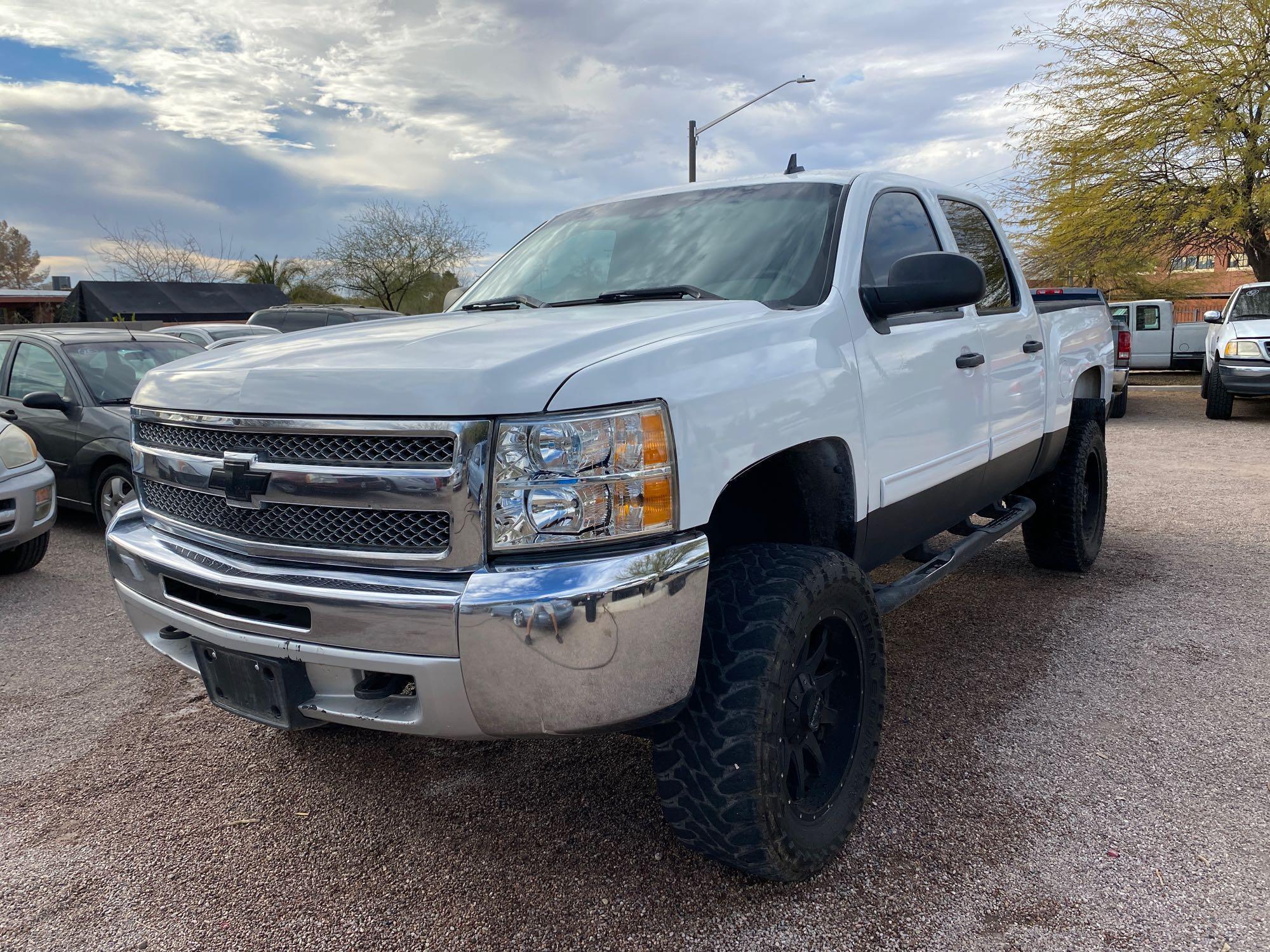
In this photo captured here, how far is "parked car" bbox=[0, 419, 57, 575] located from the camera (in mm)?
5344

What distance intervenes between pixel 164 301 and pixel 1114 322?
92.6 ft

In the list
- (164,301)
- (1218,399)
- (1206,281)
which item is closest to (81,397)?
(1218,399)

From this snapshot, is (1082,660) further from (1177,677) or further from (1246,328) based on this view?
(1246,328)

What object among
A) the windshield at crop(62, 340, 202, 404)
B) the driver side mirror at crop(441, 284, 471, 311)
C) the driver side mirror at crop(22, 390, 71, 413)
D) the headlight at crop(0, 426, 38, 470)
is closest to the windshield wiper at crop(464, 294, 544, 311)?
the driver side mirror at crop(441, 284, 471, 311)

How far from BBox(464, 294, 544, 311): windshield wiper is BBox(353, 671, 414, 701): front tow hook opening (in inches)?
58.3

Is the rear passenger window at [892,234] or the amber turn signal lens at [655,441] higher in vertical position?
the rear passenger window at [892,234]

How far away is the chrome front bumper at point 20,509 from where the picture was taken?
5.32 m

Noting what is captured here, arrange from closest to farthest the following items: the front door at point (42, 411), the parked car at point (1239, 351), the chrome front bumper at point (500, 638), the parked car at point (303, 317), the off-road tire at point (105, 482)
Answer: the chrome front bumper at point (500, 638), the off-road tire at point (105, 482), the front door at point (42, 411), the parked car at point (1239, 351), the parked car at point (303, 317)

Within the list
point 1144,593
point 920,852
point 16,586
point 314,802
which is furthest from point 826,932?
Result: point 16,586

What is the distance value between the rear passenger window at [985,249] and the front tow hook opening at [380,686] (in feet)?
9.04

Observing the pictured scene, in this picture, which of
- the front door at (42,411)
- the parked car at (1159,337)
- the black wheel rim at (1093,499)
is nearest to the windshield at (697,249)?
the black wheel rim at (1093,499)

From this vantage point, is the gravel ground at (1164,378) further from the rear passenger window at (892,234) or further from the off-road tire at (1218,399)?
the rear passenger window at (892,234)

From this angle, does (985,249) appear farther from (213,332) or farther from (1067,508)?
(213,332)

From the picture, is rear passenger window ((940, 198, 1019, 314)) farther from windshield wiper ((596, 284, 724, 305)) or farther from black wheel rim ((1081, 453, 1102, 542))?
black wheel rim ((1081, 453, 1102, 542))
